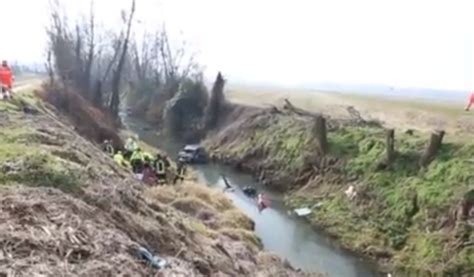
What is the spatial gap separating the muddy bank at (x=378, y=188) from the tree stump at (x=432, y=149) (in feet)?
0.81

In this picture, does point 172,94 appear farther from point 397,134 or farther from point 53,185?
point 53,185

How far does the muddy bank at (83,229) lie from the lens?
731 cm

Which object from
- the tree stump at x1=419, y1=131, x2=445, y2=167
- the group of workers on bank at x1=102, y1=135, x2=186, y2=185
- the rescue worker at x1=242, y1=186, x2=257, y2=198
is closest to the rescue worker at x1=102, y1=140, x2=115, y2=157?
the group of workers on bank at x1=102, y1=135, x2=186, y2=185

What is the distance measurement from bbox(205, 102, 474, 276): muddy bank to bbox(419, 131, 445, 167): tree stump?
0.81 feet

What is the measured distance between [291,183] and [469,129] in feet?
30.6

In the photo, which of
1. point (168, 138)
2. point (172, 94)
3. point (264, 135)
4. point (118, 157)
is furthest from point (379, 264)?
point (172, 94)

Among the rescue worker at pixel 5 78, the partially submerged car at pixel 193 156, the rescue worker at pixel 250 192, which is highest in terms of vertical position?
the rescue worker at pixel 5 78

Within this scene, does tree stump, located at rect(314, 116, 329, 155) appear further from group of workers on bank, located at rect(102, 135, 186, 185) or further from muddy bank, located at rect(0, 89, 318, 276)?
muddy bank, located at rect(0, 89, 318, 276)

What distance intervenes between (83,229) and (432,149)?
19.6 meters

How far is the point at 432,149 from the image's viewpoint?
81.6 feet

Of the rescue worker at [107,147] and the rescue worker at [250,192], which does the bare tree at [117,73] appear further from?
the rescue worker at [250,192]

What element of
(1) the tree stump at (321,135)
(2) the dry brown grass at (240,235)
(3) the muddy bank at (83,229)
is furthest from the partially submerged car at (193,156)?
(3) the muddy bank at (83,229)

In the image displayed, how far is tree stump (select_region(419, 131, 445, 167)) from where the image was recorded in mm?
24828

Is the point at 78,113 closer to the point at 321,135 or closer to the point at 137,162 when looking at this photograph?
the point at 137,162
